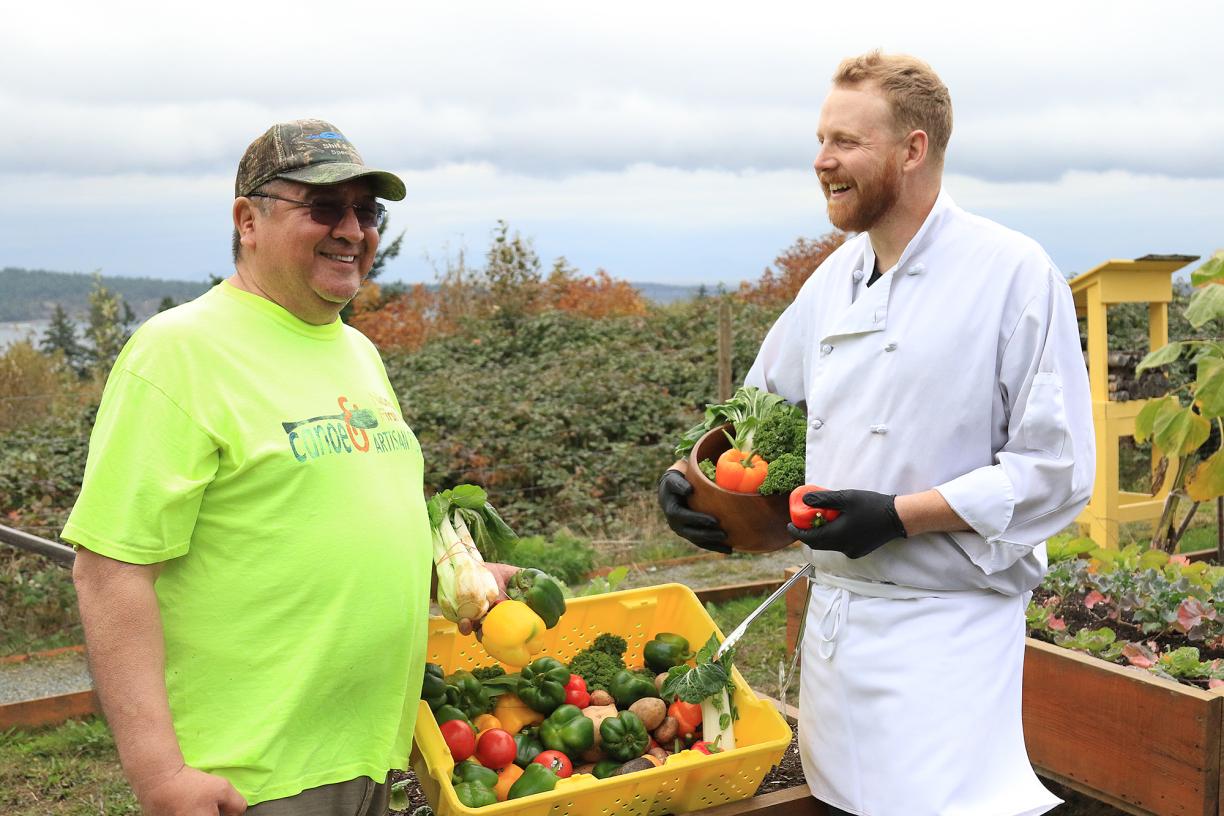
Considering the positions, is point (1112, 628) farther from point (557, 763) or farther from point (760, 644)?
point (557, 763)

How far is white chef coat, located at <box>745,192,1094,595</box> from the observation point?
2.54m

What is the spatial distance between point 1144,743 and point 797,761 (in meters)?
1.14

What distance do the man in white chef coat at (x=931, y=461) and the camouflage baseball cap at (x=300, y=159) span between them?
1.09 meters

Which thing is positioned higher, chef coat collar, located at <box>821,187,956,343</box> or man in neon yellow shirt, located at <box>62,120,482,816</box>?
chef coat collar, located at <box>821,187,956,343</box>

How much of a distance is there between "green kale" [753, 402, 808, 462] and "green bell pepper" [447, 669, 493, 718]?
99cm

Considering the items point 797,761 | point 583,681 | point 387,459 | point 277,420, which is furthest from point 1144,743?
point 277,420

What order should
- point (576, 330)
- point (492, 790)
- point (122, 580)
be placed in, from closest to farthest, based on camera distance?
point (122, 580) < point (492, 790) < point (576, 330)

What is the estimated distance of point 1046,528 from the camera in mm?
2607

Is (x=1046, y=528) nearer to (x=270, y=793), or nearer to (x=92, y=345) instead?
(x=270, y=793)

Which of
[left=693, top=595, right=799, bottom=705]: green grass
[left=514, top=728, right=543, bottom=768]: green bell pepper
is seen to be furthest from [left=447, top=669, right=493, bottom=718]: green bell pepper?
[left=693, top=595, right=799, bottom=705]: green grass

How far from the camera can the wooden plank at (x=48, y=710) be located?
16.3ft

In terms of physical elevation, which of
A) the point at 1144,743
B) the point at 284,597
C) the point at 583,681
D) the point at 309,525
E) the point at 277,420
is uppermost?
the point at 277,420

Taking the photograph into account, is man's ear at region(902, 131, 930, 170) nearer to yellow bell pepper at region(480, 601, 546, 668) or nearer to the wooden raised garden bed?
yellow bell pepper at region(480, 601, 546, 668)

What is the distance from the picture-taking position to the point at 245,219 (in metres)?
2.46
